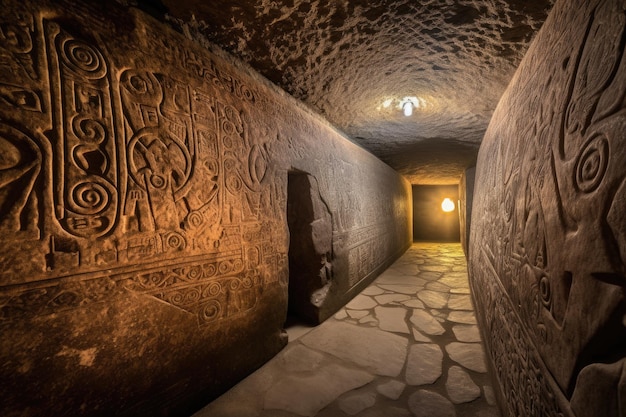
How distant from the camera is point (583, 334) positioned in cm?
80

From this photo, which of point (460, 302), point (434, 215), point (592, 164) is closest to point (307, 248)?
point (460, 302)

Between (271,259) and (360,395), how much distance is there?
4.66 feet

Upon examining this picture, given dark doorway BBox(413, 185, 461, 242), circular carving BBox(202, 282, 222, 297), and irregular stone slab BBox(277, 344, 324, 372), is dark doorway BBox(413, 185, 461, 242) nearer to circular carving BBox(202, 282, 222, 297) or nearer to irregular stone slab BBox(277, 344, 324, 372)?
irregular stone slab BBox(277, 344, 324, 372)

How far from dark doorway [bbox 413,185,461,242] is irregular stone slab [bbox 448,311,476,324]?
28.8 feet

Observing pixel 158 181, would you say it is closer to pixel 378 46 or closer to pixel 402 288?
pixel 378 46

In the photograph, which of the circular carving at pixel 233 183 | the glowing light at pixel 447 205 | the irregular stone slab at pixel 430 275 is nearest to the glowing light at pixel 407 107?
the circular carving at pixel 233 183

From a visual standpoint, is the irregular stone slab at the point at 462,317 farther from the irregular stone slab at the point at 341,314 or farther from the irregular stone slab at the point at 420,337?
the irregular stone slab at the point at 341,314

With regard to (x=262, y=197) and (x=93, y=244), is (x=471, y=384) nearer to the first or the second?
(x=262, y=197)

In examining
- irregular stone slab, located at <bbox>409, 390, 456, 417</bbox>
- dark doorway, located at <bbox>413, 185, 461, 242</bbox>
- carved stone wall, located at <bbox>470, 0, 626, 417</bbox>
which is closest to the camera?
carved stone wall, located at <bbox>470, 0, 626, 417</bbox>

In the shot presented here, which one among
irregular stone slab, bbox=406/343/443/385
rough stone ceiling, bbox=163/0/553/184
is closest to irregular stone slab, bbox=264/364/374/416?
irregular stone slab, bbox=406/343/443/385

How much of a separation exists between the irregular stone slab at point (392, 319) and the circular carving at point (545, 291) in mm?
2257

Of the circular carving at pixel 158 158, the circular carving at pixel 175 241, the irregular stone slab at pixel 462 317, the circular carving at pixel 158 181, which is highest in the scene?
the circular carving at pixel 158 158

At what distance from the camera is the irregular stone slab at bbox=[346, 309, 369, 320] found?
3.53 metres

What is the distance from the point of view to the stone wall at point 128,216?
1.19m
